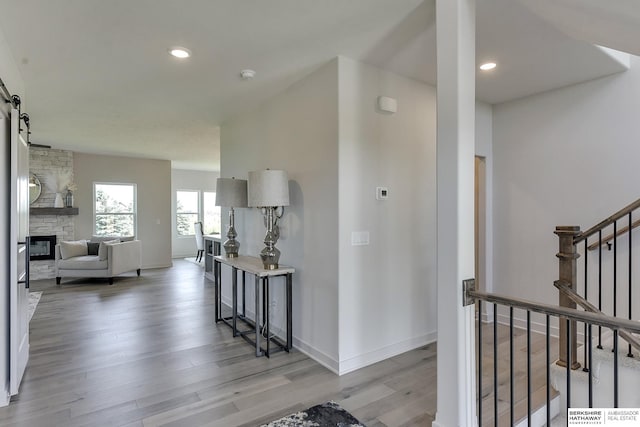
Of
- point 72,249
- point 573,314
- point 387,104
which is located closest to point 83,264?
point 72,249

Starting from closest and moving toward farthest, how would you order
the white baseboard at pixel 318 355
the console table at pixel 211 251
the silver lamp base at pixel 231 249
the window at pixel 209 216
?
the white baseboard at pixel 318 355, the silver lamp base at pixel 231 249, the console table at pixel 211 251, the window at pixel 209 216

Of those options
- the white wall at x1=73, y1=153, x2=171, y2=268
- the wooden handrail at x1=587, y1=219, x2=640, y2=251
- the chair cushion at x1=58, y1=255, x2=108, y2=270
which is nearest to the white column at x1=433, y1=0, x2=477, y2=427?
the wooden handrail at x1=587, y1=219, x2=640, y2=251

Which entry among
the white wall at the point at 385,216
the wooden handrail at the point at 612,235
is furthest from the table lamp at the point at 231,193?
the wooden handrail at the point at 612,235

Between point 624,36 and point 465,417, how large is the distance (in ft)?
7.79

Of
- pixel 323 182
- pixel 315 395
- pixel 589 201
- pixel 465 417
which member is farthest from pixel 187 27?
pixel 589 201

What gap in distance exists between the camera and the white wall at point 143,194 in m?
7.41

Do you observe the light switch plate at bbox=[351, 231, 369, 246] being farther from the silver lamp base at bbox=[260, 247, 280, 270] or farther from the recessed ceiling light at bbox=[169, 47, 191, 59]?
the recessed ceiling light at bbox=[169, 47, 191, 59]

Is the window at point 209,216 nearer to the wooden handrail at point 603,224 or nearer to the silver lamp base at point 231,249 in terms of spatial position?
the silver lamp base at point 231,249

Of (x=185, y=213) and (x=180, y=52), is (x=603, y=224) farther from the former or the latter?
(x=185, y=213)

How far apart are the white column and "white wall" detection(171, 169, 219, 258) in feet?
30.9

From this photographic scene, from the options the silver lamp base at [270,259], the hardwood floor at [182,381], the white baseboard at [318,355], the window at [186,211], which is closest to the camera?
the hardwood floor at [182,381]

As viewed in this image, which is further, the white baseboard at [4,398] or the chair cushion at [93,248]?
the chair cushion at [93,248]

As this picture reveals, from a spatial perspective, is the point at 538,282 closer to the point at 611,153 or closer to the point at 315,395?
the point at 611,153

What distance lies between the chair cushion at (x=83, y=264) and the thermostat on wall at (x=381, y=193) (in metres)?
5.53
